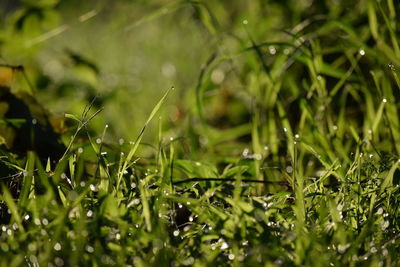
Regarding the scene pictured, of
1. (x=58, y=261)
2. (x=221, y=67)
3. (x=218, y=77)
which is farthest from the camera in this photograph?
(x=221, y=67)

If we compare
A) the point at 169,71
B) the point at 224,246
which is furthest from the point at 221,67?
the point at 224,246

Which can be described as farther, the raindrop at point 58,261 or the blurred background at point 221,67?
the blurred background at point 221,67

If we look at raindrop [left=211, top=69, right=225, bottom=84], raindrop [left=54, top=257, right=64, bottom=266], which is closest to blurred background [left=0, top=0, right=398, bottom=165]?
raindrop [left=211, top=69, right=225, bottom=84]

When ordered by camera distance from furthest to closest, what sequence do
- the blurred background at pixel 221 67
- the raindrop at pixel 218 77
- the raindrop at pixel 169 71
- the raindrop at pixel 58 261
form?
the raindrop at pixel 169 71
the raindrop at pixel 218 77
the blurred background at pixel 221 67
the raindrop at pixel 58 261

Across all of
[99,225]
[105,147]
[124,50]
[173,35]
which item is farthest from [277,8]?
[124,50]

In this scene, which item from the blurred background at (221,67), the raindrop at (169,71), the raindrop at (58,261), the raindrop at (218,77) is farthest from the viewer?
the raindrop at (169,71)

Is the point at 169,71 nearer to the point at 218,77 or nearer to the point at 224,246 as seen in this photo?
the point at 218,77

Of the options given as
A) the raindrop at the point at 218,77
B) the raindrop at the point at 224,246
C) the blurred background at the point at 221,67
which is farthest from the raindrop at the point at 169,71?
the raindrop at the point at 224,246

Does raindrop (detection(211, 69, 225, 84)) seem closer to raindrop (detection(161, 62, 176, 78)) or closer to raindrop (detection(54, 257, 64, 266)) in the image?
raindrop (detection(161, 62, 176, 78))

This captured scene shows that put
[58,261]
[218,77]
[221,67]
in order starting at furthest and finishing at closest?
[221,67], [218,77], [58,261]

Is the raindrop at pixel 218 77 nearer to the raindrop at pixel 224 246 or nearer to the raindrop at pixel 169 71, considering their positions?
the raindrop at pixel 169 71

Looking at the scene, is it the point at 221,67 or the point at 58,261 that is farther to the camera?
the point at 221,67

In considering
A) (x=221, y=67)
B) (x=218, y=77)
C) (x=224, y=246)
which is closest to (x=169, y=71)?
(x=221, y=67)

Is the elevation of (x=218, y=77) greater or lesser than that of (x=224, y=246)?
lesser
